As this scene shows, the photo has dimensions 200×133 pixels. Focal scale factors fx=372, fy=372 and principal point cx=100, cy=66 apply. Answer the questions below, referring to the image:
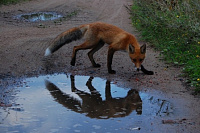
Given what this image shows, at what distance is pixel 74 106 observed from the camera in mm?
5746

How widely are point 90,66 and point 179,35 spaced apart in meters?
2.78

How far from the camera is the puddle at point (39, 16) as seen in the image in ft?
47.1

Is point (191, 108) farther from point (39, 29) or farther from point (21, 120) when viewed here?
point (39, 29)

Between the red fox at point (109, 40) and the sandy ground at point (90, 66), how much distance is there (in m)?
0.29

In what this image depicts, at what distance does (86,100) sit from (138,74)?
1869 mm

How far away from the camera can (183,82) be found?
7.03 meters

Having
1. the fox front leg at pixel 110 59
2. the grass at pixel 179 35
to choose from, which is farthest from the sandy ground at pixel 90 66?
the grass at pixel 179 35

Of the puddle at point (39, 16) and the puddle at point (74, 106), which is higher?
the puddle at point (39, 16)

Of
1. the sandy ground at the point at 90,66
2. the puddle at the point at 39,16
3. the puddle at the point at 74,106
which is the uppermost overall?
the puddle at the point at 39,16

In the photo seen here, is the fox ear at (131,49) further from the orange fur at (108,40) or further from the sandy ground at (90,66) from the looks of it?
the sandy ground at (90,66)

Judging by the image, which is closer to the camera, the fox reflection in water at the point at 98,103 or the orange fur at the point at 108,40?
the fox reflection in water at the point at 98,103

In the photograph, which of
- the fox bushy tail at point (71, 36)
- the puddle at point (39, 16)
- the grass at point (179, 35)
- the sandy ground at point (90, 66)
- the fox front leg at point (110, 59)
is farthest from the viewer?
the puddle at point (39, 16)

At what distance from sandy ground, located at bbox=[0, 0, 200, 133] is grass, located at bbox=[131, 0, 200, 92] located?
261mm

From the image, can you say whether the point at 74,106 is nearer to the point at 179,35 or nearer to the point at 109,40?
the point at 109,40
